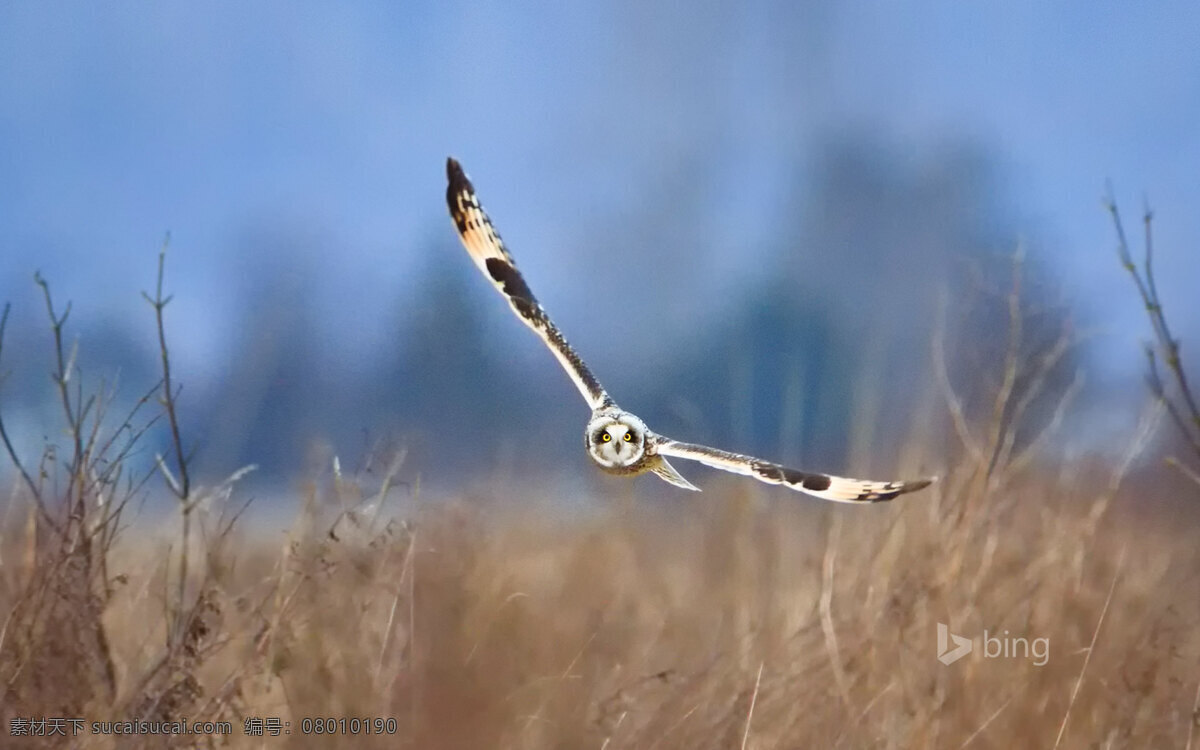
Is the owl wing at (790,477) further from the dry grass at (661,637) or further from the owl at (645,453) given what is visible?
the dry grass at (661,637)

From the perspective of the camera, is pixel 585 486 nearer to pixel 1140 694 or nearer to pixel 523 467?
pixel 523 467

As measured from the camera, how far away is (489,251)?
8.82 ft

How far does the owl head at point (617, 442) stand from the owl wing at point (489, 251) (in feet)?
1.05

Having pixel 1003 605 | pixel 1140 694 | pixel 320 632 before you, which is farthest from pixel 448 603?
pixel 1140 694

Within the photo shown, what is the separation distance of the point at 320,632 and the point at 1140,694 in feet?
7.30

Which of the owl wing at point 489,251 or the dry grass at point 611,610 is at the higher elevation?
the owl wing at point 489,251

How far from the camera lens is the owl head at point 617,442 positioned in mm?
2119

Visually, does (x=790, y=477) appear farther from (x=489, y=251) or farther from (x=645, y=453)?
(x=489, y=251)

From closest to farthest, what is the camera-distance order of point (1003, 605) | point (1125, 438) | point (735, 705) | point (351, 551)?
point (351, 551)
point (735, 705)
point (1003, 605)
point (1125, 438)

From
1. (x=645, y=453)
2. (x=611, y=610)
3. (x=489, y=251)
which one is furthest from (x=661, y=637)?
(x=489, y=251)

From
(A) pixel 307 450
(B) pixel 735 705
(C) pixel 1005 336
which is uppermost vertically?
(C) pixel 1005 336

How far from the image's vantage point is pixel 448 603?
8.97ft

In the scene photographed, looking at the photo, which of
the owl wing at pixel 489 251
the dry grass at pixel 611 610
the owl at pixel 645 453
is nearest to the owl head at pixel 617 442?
the owl at pixel 645 453

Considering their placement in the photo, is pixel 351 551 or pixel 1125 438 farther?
pixel 1125 438
